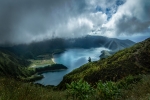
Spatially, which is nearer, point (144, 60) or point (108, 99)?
point (108, 99)

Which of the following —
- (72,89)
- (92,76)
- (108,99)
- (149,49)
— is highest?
(149,49)

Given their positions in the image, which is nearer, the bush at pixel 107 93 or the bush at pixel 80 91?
the bush at pixel 107 93

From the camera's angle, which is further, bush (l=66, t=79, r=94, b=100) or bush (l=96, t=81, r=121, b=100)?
bush (l=66, t=79, r=94, b=100)

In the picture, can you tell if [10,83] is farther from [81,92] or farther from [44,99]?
[81,92]

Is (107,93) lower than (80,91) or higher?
lower

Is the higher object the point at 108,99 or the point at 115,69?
the point at 115,69

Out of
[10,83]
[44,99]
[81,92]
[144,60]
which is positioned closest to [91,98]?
[81,92]

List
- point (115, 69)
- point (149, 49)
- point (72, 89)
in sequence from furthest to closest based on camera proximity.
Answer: point (149, 49) < point (115, 69) < point (72, 89)

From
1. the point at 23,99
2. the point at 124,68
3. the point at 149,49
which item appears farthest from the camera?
the point at 149,49

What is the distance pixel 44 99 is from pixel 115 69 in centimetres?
5975

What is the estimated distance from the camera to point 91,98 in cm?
877

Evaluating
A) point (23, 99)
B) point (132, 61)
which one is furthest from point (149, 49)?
point (23, 99)

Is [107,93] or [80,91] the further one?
[80,91]

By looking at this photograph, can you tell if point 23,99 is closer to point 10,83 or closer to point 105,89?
point 10,83
